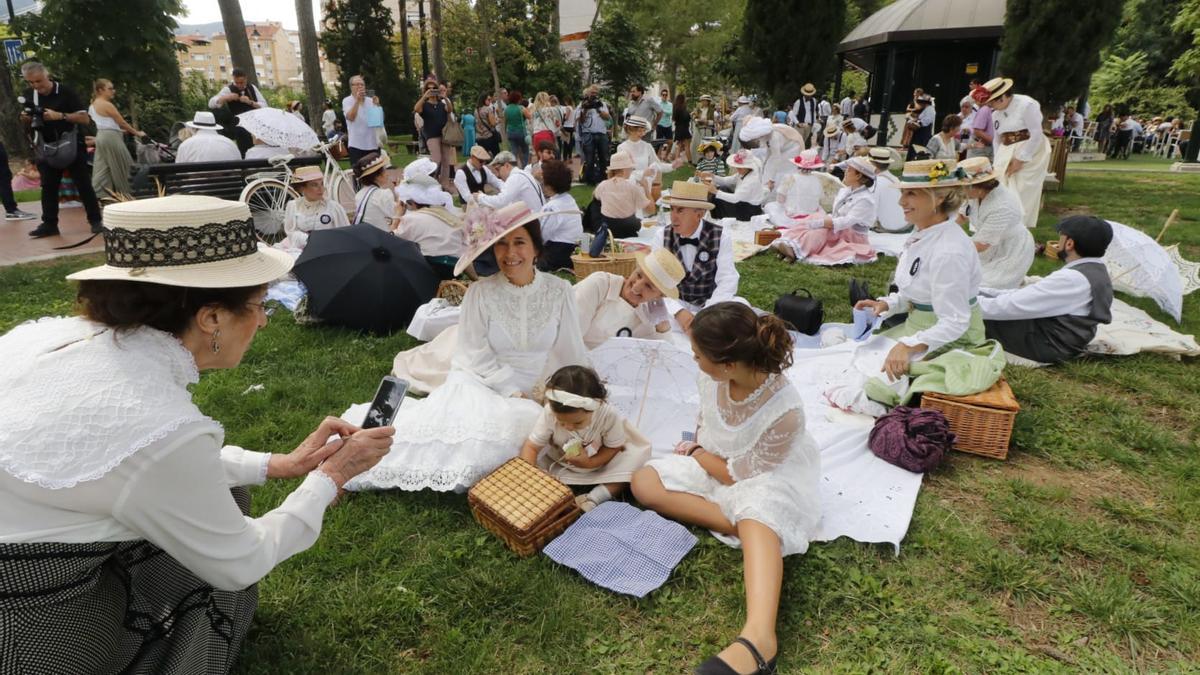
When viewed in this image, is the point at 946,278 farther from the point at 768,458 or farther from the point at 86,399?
the point at 86,399

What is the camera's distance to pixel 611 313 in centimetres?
446

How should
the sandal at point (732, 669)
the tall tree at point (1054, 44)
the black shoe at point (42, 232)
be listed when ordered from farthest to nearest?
the tall tree at point (1054, 44), the black shoe at point (42, 232), the sandal at point (732, 669)

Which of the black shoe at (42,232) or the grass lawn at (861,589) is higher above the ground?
the black shoe at (42,232)

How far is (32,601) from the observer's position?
1.59 m

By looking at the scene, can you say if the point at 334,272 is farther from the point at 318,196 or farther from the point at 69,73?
the point at 69,73

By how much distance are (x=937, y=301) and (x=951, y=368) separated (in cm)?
42

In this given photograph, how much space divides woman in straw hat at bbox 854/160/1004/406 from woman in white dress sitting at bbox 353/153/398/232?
504cm

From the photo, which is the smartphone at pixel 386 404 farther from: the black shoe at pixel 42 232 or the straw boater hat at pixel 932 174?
the black shoe at pixel 42 232

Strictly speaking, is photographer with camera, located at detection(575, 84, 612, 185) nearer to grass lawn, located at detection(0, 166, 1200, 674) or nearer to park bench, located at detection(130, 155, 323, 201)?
park bench, located at detection(130, 155, 323, 201)

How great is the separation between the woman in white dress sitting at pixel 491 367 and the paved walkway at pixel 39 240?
694 centimetres

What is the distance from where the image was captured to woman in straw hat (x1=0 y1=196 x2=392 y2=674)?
154cm

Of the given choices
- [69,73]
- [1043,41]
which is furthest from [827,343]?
[69,73]

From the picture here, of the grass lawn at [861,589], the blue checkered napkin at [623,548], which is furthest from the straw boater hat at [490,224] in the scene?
the blue checkered napkin at [623,548]

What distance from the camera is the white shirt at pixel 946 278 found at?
12.9ft
